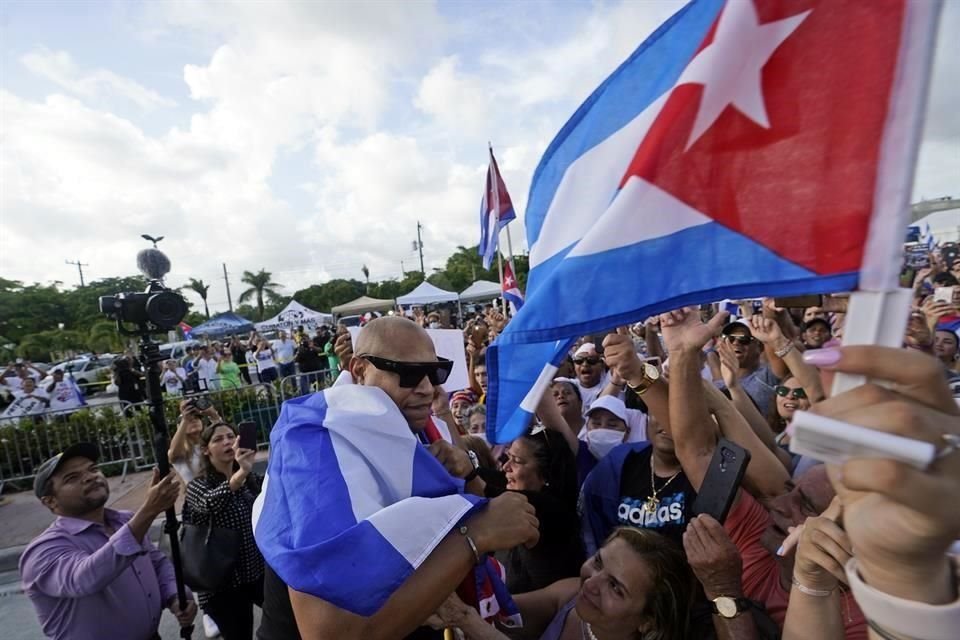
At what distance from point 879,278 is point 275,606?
1.99 metres

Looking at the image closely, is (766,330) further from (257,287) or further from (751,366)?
(257,287)

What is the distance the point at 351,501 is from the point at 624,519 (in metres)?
1.71

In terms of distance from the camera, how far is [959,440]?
2.58ft

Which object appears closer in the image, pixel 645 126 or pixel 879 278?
pixel 879 278

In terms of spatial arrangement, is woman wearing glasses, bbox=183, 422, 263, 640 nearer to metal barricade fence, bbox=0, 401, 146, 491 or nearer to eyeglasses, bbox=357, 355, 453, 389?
eyeglasses, bbox=357, 355, 453, 389

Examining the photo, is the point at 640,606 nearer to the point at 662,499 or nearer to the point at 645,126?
the point at 662,499

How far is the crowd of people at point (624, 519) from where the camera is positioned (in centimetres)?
84

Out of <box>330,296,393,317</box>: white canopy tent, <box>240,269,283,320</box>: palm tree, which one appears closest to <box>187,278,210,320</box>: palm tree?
<box>240,269,283,320</box>: palm tree

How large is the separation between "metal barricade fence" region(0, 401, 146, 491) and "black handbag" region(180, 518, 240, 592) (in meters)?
5.94

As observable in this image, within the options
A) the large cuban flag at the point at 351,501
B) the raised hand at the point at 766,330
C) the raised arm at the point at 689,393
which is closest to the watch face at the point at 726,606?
the raised arm at the point at 689,393

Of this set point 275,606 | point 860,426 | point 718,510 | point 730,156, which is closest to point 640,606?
point 718,510

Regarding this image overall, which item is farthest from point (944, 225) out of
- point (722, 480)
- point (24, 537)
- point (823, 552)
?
point (24, 537)

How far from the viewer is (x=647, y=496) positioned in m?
2.61

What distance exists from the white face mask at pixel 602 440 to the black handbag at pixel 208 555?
2.33 meters
